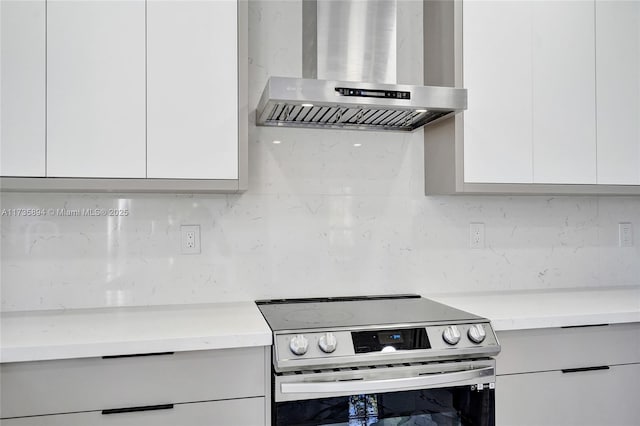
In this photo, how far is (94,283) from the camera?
6.50 feet

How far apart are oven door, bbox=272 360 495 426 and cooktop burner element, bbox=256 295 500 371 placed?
0.03 m

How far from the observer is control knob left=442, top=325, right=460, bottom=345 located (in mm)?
1634

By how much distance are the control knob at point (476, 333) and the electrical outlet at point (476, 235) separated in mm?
732

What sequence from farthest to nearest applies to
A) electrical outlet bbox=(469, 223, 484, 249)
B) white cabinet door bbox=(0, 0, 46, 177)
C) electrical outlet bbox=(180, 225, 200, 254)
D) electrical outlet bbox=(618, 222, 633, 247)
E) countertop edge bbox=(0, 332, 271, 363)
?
1. electrical outlet bbox=(618, 222, 633, 247)
2. electrical outlet bbox=(469, 223, 484, 249)
3. electrical outlet bbox=(180, 225, 200, 254)
4. white cabinet door bbox=(0, 0, 46, 177)
5. countertop edge bbox=(0, 332, 271, 363)

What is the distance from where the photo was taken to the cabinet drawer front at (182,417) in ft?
4.70

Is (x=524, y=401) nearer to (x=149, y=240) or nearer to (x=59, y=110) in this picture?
(x=149, y=240)

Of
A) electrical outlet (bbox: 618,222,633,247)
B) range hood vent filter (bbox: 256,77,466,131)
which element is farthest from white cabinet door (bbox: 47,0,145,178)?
electrical outlet (bbox: 618,222,633,247)

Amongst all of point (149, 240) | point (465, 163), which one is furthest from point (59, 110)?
point (465, 163)

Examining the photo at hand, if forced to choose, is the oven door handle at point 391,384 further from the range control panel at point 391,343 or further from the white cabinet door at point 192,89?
the white cabinet door at point 192,89

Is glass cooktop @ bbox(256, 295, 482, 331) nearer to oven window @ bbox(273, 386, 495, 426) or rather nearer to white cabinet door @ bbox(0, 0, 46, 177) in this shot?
oven window @ bbox(273, 386, 495, 426)

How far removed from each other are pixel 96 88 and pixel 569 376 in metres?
1.97

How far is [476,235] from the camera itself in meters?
2.36

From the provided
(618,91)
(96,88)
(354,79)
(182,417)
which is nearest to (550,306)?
Answer: (618,91)

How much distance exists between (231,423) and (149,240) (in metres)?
0.85
